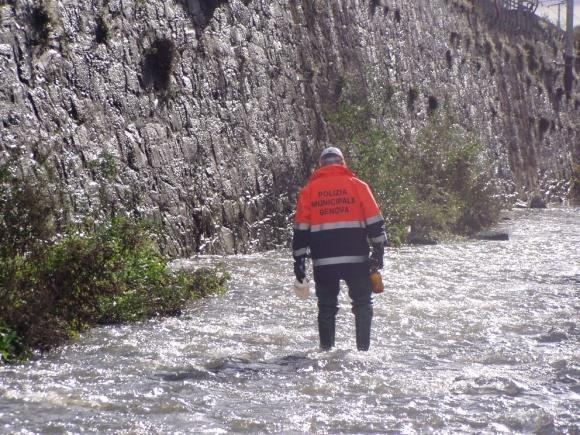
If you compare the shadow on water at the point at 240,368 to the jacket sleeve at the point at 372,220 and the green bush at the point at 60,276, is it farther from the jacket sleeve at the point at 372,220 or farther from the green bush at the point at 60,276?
the green bush at the point at 60,276

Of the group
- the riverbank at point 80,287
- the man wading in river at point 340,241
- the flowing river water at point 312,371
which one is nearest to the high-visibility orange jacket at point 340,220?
the man wading in river at point 340,241

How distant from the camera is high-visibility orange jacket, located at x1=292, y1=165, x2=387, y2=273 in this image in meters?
8.14

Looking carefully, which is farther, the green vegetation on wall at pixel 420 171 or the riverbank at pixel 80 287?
the green vegetation on wall at pixel 420 171

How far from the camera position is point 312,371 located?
Result: 24.1 feet

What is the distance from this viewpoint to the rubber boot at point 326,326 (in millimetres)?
8195

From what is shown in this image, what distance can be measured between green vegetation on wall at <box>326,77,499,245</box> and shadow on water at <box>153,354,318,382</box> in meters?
9.66

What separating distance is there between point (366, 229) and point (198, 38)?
302 inches

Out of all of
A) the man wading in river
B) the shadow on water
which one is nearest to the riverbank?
the shadow on water

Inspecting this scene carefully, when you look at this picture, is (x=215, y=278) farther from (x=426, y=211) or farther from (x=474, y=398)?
(x=426, y=211)

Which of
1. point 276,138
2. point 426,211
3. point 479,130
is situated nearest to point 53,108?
point 276,138

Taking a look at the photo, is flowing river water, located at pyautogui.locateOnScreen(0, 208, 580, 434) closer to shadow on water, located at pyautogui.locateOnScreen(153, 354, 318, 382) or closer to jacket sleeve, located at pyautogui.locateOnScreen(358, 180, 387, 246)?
shadow on water, located at pyautogui.locateOnScreen(153, 354, 318, 382)

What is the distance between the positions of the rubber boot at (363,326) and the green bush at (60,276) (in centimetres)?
214

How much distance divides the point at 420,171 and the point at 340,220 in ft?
42.5

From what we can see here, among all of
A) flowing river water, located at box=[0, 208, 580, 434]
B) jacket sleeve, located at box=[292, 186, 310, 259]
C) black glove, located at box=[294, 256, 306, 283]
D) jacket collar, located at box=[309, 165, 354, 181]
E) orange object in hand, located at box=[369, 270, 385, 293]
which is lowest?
flowing river water, located at box=[0, 208, 580, 434]
